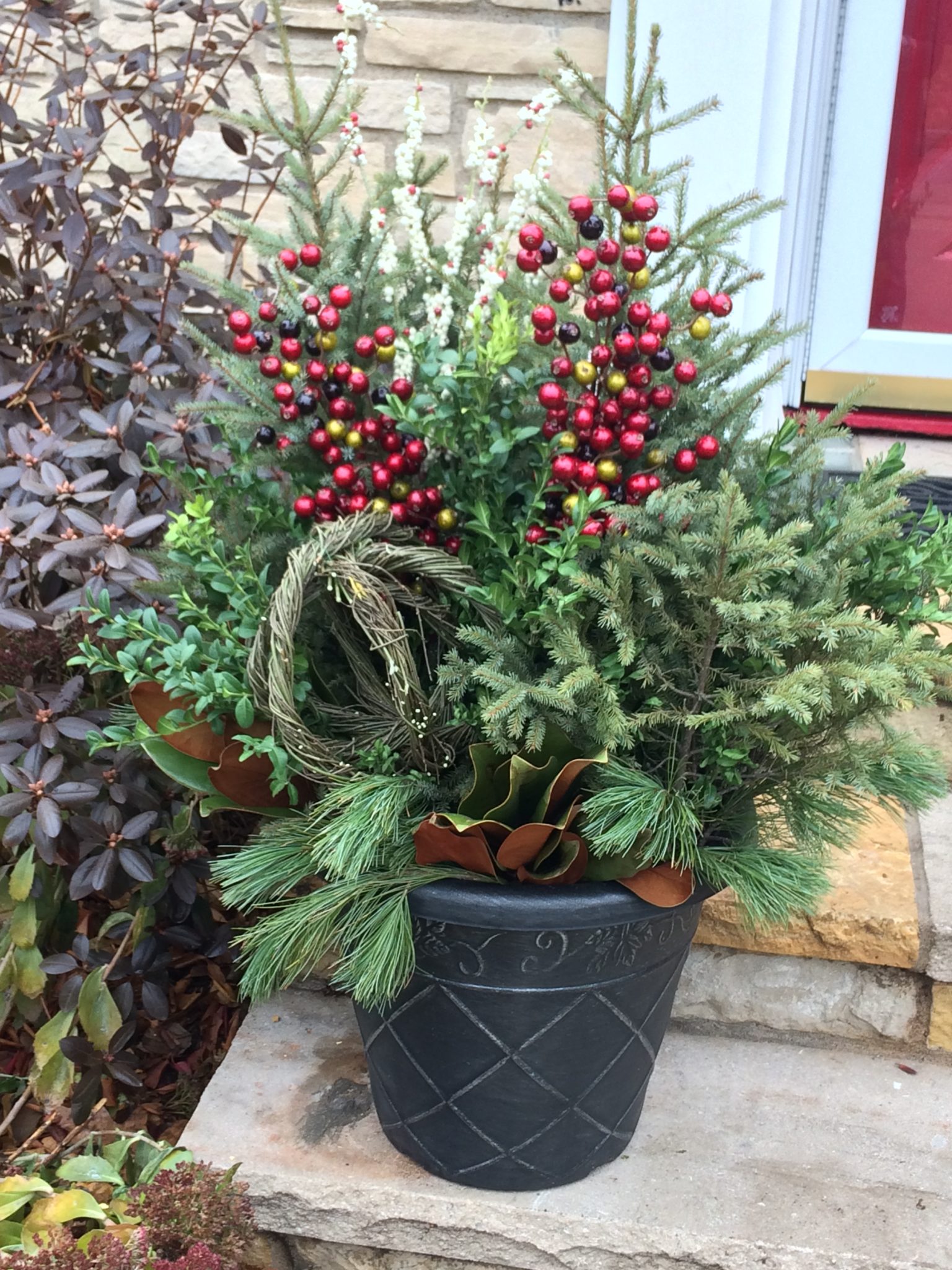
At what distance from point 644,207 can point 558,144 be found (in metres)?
1.14

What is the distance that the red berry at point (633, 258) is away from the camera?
115cm

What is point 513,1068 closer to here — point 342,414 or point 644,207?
point 342,414

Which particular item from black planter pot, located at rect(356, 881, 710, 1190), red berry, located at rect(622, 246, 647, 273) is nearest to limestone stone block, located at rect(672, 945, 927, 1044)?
black planter pot, located at rect(356, 881, 710, 1190)

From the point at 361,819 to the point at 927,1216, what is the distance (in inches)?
32.8

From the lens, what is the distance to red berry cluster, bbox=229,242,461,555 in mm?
1229

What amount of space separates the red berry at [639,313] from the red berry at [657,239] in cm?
6

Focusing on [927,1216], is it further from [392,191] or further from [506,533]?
[392,191]

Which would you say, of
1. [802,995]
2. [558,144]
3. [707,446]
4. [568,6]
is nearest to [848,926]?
[802,995]

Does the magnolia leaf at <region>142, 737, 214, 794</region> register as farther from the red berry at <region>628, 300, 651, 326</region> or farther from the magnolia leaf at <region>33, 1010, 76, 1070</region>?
the red berry at <region>628, 300, 651, 326</region>

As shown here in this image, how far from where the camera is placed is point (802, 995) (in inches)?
64.4

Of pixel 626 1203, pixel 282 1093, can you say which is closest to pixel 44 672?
pixel 282 1093

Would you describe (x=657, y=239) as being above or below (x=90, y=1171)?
above

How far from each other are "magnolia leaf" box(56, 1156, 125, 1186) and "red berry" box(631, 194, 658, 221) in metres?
1.24

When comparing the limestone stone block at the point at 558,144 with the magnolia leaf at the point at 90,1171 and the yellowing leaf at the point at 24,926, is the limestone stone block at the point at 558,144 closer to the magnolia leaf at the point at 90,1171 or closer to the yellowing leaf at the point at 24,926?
the yellowing leaf at the point at 24,926
